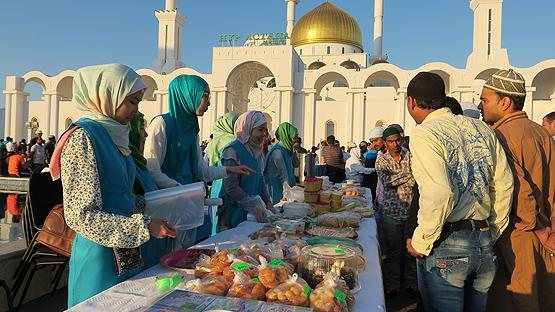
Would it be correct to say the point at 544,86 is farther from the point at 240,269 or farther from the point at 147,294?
the point at 147,294

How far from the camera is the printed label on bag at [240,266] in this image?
67.1 inches

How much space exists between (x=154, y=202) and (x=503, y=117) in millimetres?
2274

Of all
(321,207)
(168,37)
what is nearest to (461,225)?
(321,207)

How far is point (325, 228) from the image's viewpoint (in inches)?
115

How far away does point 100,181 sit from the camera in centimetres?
178

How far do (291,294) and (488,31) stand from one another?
27819mm

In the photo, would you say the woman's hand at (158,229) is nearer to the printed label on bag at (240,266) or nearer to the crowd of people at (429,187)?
the crowd of people at (429,187)

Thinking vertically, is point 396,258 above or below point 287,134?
below

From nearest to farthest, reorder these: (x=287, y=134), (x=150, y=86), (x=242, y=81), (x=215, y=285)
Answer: (x=215, y=285) < (x=287, y=134) < (x=242, y=81) < (x=150, y=86)

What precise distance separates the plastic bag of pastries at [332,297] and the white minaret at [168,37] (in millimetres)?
30513

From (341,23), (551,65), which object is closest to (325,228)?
(551,65)

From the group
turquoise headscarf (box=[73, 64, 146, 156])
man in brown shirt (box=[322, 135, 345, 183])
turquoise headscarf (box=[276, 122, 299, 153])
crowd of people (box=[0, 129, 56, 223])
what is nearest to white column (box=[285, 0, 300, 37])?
crowd of people (box=[0, 129, 56, 223])

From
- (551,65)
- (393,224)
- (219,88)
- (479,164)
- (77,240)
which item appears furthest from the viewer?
(219,88)

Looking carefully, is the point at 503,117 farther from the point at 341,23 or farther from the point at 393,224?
the point at 341,23
